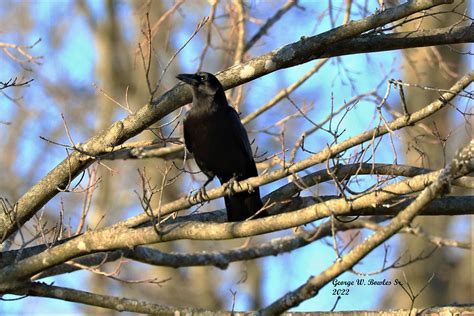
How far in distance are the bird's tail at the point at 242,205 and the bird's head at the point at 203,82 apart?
1019 mm

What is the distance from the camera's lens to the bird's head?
252 inches

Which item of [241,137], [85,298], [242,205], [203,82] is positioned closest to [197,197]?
[242,205]

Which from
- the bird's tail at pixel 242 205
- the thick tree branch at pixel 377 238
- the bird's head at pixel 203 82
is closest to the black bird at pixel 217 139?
the bird's head at pixel 203 82

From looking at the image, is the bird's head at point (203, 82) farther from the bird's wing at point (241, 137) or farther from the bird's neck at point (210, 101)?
the bird's wing at point (241, 137)

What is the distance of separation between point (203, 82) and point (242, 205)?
1.18m

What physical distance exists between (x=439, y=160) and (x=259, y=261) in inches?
254

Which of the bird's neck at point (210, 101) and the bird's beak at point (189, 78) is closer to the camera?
the bird's beak at point (189, 78)

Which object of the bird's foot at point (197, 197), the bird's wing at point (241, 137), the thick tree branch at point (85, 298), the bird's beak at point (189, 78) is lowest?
the thick tree branch at point (85, 298)

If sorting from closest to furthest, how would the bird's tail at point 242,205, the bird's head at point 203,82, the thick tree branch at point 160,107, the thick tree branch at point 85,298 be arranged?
1. the thick tree branch at point 160,107
2. the thick tree branch at point 85,298
3. the bird's tail at point 242,205
4. the bird's head at point 203,82

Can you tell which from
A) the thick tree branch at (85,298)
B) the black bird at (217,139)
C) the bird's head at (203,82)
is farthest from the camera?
the black bird at (217,139)

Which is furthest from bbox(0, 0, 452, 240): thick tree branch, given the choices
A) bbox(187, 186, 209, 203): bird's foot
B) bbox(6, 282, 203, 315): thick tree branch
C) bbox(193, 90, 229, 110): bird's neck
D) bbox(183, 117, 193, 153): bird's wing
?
bbox(183, 117, 193, 153): bird's wing

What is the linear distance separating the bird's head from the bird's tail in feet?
3.34

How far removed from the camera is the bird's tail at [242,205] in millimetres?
5754

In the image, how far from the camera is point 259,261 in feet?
53.8
